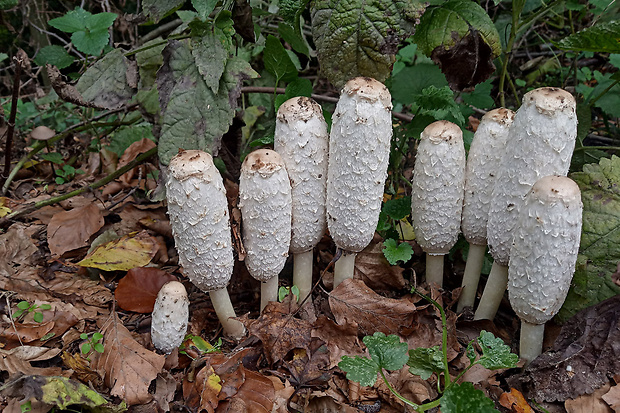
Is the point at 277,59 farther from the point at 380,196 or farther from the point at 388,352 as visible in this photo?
the point at 388,352

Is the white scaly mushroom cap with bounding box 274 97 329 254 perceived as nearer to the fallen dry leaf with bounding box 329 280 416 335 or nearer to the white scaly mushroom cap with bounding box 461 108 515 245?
the fallen dry leaf with bounding box 329 280 416 335

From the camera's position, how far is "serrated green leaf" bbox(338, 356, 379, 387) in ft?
4.76

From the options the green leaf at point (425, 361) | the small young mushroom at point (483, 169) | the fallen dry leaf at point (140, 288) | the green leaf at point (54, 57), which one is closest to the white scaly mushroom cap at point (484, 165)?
the small young mushroom at point (483, 169)

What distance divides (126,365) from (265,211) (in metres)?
0.72

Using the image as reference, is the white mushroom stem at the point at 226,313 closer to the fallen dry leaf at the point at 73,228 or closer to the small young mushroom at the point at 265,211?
the small young mushroom at the point at 265,211

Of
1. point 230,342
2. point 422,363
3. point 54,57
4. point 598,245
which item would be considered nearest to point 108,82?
point 54,57

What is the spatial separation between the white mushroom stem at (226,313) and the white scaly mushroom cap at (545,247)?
109 centimetres

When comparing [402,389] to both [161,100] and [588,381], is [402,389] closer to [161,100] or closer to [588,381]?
[588,381]

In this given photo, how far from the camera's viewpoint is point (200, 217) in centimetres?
166

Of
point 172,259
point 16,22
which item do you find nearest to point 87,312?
point 172,259

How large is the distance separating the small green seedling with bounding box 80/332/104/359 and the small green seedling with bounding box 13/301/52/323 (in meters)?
0.24

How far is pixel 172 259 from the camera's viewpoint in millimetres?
2463

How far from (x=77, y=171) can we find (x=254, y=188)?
6.71 feet

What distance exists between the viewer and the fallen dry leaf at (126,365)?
5.32 ft
